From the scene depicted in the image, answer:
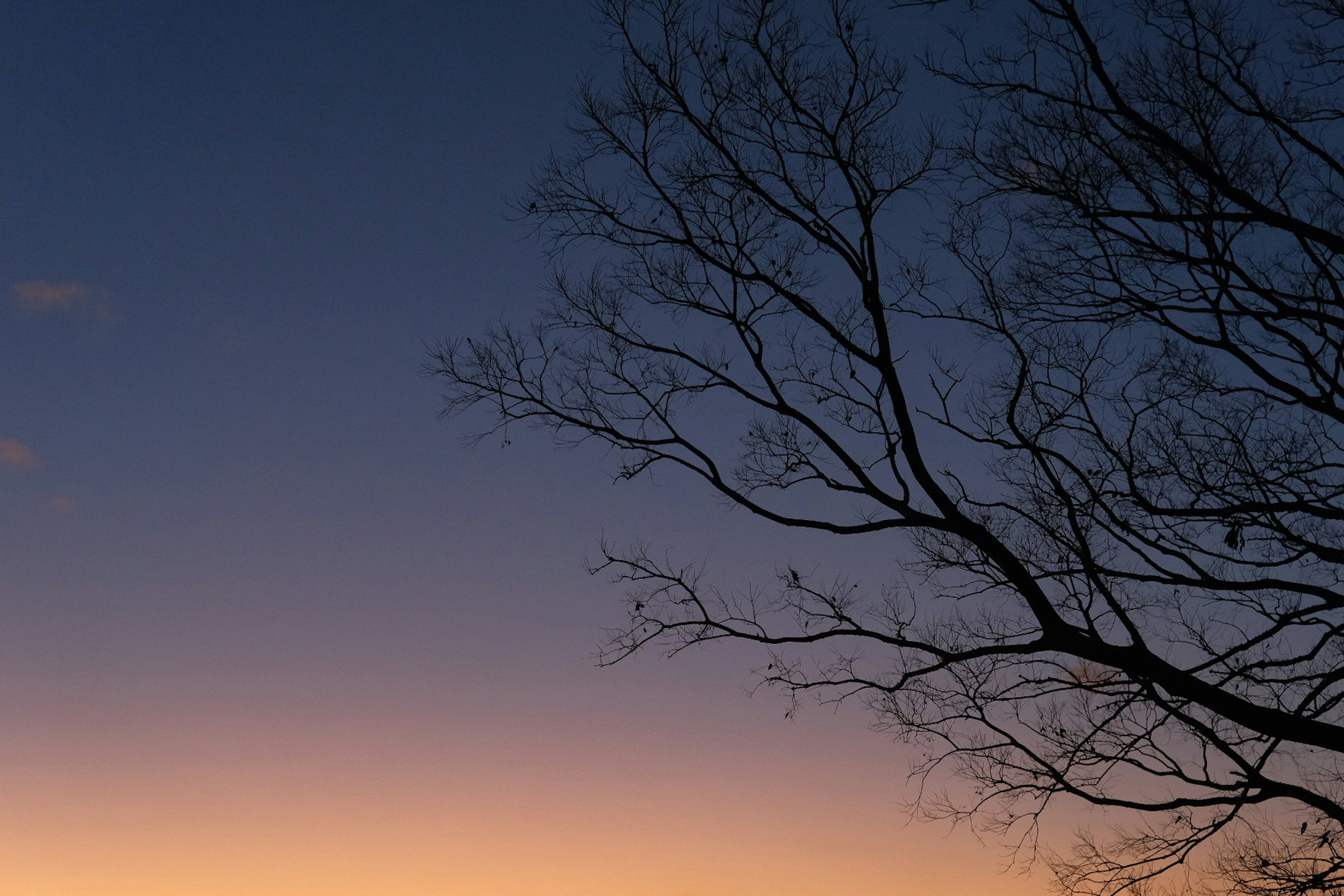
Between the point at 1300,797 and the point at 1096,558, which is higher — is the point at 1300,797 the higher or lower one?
the lower one

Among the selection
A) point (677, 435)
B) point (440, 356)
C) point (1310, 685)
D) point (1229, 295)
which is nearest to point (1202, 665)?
point (1310, 685)

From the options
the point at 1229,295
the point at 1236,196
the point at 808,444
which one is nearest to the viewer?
the point at 1236,196

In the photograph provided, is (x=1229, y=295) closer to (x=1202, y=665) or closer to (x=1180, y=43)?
(x=1180, y=43)

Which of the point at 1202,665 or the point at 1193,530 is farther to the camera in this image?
the point at 1193,530

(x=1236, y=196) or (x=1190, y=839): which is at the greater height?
(x=1236, y=196)

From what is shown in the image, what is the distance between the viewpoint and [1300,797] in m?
9.13

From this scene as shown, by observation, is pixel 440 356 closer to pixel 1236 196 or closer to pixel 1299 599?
pixel 1236 196

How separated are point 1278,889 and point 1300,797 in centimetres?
79

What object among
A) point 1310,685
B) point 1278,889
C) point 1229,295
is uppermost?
point 1229,295

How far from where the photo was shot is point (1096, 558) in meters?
9.92

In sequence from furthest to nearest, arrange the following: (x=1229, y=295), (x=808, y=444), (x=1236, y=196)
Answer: (x=808, y=444) → (x=1229, y=295) → (x=1236, y=196)

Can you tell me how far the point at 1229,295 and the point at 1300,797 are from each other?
419 cm

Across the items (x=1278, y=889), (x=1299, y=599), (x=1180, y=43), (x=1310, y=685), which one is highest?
(x=1180, y=43)

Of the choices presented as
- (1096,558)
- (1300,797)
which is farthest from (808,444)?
(1300,797)
